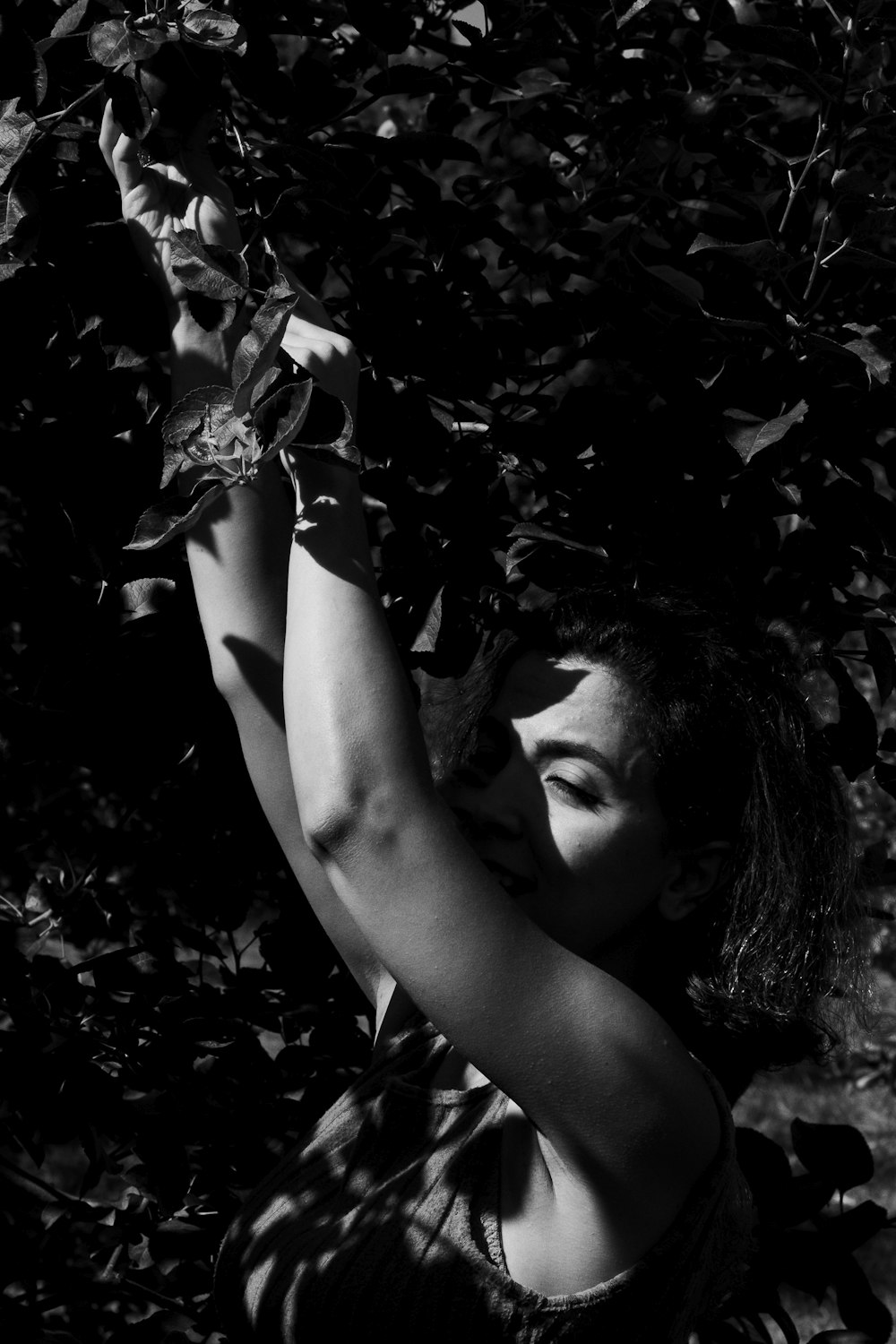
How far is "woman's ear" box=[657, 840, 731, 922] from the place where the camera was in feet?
5.04

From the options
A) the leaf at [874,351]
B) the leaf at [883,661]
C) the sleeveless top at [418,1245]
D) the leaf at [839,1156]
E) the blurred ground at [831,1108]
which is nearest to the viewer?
the sleeveless top at [418,1245]

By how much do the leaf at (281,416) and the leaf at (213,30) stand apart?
11.9 inches

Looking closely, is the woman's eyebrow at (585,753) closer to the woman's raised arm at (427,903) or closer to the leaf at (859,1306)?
the woman's raised arm at (427,903)

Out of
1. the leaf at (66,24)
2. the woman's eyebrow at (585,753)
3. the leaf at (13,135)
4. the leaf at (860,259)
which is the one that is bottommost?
the woman's eyebrow at (585,753)

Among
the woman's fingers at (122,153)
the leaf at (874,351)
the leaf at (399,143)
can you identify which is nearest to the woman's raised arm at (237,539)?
the woman's fingers at (122,153)

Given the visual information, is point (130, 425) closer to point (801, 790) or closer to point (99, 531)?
point (99, 531)

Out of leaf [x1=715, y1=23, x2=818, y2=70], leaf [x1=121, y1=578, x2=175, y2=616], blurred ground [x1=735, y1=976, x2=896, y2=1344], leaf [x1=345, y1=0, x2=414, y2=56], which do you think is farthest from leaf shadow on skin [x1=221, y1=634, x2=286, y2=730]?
blurred ground [x1=735, y1=976, x2=896, y2=1344]

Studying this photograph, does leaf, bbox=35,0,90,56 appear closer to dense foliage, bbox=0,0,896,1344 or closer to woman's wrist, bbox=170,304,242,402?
dense foliage, bbox=0,0,896,1344

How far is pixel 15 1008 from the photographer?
72.6 inches

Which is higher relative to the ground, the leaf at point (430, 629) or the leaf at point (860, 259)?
the leaf at point (860, 259)

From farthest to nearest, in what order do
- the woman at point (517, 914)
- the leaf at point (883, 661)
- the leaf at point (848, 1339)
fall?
1. the leaf at point (848, 1339)
2. the leaf at point (883, 661)
3. the woman at point (517, 914)

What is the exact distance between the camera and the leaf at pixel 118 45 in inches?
48.0

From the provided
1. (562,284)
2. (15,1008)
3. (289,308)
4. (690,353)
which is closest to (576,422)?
(690,353)

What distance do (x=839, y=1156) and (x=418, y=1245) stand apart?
0.83 meters
